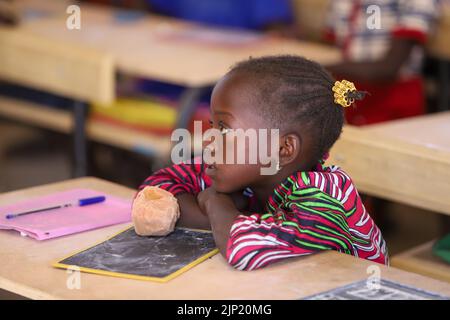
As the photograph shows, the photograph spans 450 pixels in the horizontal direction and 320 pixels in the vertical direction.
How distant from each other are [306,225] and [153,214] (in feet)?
1.14

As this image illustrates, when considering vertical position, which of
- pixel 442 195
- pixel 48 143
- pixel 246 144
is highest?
pixel 246 144

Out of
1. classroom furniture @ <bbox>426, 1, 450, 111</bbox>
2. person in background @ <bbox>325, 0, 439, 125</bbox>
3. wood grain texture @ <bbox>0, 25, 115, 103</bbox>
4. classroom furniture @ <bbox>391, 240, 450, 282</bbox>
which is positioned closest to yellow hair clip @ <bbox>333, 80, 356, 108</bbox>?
classroom furniture @ <bbox>391, 240, 450, 282</bbox>

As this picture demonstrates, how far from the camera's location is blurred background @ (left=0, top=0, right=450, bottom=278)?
13.6 feet

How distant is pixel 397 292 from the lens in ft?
5.98

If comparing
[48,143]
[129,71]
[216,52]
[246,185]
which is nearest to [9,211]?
[246,185]

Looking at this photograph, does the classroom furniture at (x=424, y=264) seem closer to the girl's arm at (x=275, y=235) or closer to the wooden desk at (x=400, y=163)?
the wooden desk at (x=400, y=163)

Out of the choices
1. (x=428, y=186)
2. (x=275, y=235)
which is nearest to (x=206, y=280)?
(x=275, y=235)

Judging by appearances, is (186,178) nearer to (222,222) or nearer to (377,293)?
(222,222)

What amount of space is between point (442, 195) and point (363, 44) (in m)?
1.89

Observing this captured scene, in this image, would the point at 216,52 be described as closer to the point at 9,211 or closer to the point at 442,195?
the point at 442,195

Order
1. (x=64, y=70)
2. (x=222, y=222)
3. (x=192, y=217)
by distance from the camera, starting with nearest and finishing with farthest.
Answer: (x=222, y=222) < (x=192, y=217) < (x=64, y=70)

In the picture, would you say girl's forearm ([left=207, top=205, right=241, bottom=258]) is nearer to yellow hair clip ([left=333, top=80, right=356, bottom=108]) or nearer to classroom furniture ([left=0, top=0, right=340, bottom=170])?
yellow hair clip ([left=333, top=80, right=356, bottom=108])

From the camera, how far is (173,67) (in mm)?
4035

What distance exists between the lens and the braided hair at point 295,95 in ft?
6.96
